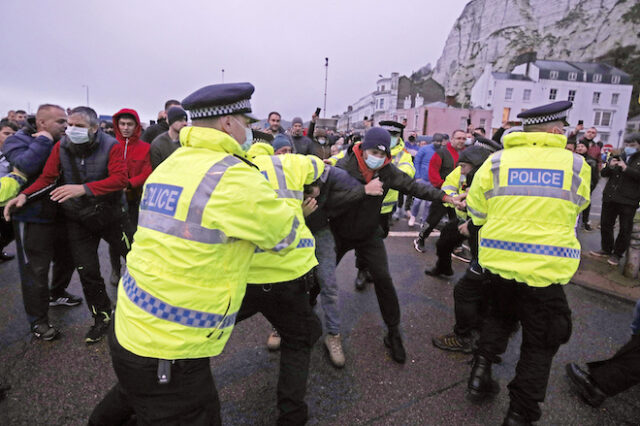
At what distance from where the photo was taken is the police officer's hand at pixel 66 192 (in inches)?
116

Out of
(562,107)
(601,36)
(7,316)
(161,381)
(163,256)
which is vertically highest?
(601,36)

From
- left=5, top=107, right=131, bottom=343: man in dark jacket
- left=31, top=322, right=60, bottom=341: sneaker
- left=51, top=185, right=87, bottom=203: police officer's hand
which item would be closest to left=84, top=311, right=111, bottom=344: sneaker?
left=5, top=107, right=131, bottom=343: man in dark jacket

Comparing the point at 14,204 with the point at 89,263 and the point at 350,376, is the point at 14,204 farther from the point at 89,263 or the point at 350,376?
the point at 350,376

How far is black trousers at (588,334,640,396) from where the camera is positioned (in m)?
2.47

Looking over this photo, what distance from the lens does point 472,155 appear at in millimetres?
3926

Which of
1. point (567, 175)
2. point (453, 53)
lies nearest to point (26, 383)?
point (567, 175)

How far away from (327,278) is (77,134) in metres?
2.59

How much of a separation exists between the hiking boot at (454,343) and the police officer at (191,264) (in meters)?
2.41

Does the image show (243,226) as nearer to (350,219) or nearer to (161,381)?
(161,381)

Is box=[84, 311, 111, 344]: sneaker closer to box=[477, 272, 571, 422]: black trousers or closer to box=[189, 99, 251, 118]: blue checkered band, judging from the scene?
box=[189, 99, 251, 118]: blue checkered band

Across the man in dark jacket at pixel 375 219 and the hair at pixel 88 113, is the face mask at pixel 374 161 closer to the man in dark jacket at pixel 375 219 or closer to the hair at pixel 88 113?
the man in dark jacket at pixel 375 219

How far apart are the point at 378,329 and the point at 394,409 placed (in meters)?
1.11

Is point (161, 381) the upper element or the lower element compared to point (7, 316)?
upper

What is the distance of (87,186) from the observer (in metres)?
3.14
